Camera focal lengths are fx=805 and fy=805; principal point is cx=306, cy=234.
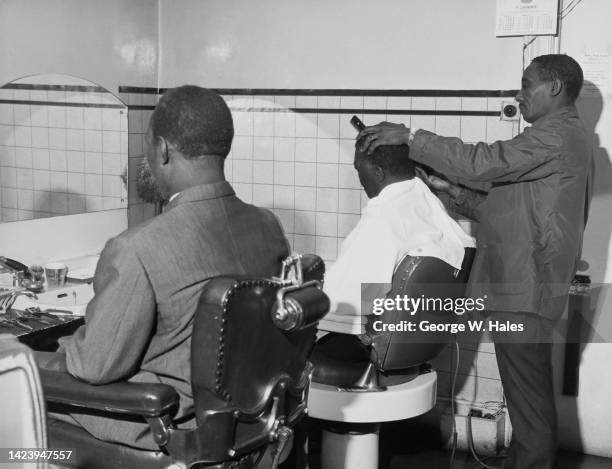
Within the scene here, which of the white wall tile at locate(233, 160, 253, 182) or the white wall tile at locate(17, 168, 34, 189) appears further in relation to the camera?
the white wall tile at locate(233, 160, 253, 182)

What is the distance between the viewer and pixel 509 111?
3482mm

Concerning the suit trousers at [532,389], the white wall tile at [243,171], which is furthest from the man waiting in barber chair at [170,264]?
the white wall tile at [243,171]

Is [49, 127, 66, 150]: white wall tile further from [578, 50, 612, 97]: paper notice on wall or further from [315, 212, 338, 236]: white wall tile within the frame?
[578, 50, 612, 97]: paper notice on wall

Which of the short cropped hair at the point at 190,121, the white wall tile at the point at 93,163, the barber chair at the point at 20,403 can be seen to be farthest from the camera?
the white wall tile at the point at 93,163

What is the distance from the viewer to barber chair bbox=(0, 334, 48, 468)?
3.70ft

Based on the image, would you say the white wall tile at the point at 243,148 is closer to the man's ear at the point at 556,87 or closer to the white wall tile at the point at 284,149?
the white wall tile at the point at 284,149

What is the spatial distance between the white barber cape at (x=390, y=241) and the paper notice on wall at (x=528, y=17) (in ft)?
3.22

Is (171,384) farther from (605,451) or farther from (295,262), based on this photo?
(605,451)

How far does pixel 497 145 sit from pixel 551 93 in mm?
313

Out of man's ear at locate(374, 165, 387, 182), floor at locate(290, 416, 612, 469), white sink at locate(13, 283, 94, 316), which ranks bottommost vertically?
floor at locate(290, 416, 612, 469)

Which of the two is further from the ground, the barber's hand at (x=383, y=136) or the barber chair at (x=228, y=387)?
the barber's hand at (x=383, y=136)

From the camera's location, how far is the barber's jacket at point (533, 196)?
2.87m

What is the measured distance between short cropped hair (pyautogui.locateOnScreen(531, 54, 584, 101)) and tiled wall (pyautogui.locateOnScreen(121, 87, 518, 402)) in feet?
1.63

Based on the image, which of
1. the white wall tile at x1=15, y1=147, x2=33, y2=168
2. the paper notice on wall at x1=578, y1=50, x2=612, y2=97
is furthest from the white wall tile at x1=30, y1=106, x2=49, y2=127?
the paper notice on wall at x1=578, y1=50, x2=612, y2=97
